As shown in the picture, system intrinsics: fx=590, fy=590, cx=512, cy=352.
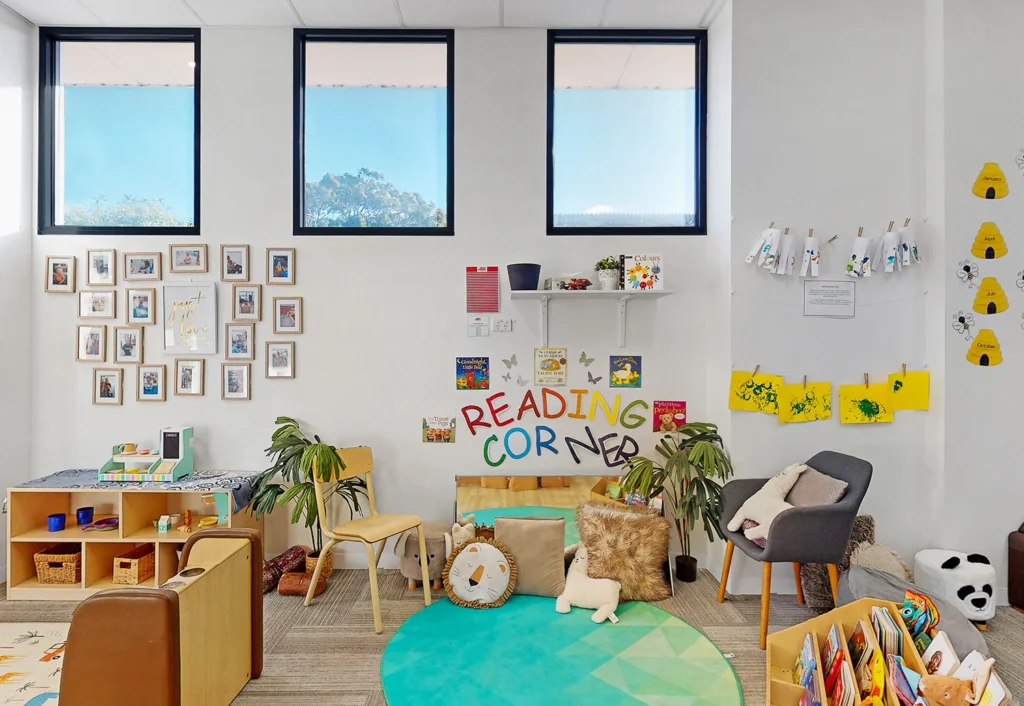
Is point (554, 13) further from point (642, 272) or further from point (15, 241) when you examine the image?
point (15, 241)

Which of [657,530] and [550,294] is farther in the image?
[550,294]

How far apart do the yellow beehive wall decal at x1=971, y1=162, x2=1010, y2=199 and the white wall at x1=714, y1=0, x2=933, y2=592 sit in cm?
26

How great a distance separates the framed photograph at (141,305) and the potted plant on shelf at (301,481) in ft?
3.32

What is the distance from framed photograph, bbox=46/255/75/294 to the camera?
3.57 m

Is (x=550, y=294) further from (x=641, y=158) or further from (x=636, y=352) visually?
(x=641, y=158)

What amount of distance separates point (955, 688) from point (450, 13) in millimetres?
3776

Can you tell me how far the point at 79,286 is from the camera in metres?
3.59

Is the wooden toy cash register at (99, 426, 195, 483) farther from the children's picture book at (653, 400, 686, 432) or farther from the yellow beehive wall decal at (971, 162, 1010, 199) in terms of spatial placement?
the yellow beehive wall decal at (971, 162, 1010, 199)

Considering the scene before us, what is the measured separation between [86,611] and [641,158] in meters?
3.46

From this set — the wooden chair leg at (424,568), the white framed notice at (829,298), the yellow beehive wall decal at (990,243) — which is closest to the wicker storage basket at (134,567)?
the wooden chair leg at (424,568)

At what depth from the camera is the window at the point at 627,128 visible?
366 centimetres

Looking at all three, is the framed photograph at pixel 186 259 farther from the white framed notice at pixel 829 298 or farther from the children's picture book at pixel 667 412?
the white framed notice at pixel 829 298

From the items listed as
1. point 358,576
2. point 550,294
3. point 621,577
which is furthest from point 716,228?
point 358,576

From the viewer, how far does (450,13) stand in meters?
3.43
